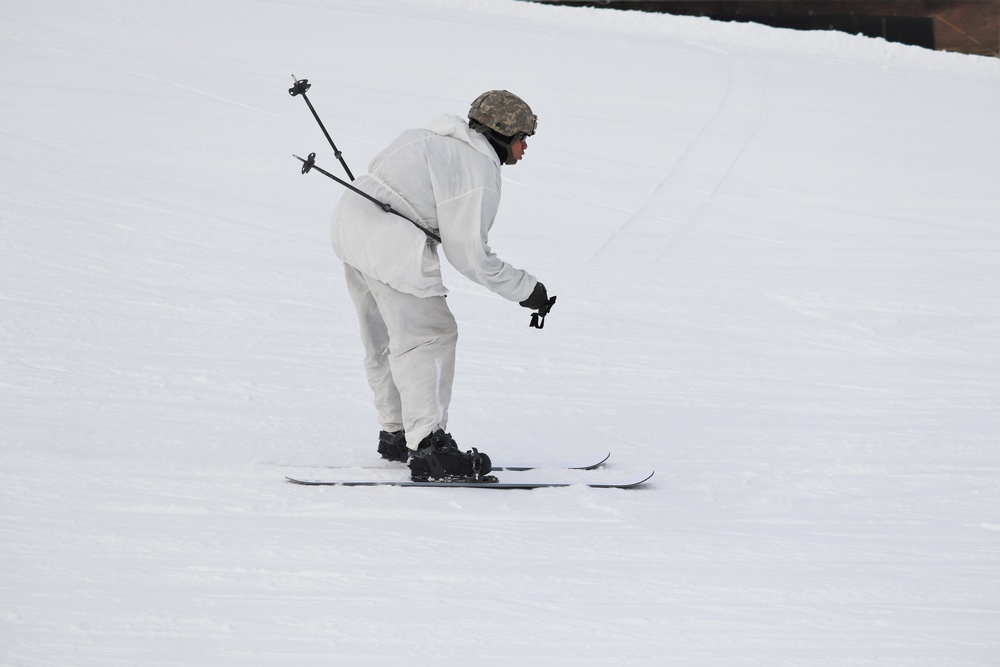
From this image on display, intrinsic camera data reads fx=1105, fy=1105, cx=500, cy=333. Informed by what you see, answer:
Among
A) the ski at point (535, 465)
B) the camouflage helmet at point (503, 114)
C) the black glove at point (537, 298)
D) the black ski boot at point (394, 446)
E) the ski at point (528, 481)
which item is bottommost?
the ski at point (528, 481)

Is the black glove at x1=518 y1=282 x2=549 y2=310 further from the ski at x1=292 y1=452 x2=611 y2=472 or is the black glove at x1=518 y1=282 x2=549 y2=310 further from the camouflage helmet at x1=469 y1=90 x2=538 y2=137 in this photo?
the ski at x1=292 y1=452 x2=611 y2=472

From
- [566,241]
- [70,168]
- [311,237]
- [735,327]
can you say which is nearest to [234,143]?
[70,168]

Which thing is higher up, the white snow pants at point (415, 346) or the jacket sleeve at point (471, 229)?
the jacket sleeve at point (471, 229)

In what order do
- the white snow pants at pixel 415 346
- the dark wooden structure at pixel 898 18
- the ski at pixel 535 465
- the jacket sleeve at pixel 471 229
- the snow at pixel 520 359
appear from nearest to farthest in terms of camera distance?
the snow at pixel 520 359 < the jacket sleeve at pixel 471 229 < the white snow pants at pixel 415 346 < the ski at pixel 535 465 < the dark wooden structure at pixel 898 18

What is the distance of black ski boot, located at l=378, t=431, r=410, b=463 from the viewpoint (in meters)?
3.96

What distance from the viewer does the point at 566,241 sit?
275 inches

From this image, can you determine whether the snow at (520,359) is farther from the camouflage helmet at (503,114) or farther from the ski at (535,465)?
the camouflage helmet at (503,114)

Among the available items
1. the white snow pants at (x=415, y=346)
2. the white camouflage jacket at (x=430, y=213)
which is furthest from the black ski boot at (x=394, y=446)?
the white camouflage jacket at (x=430, y=213)

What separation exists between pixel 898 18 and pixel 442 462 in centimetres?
1159

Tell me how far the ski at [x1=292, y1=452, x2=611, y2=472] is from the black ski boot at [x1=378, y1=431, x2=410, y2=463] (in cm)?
3

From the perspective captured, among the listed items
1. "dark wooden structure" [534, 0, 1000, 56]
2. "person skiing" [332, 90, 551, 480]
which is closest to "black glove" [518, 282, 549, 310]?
"person skiing" [332, 90, 551, 480]

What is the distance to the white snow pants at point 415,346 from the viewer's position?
143 inches

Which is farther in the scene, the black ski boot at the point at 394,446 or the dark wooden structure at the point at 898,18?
the dark wooden structure at the point at 898,18

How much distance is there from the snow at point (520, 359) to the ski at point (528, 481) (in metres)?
0.06
